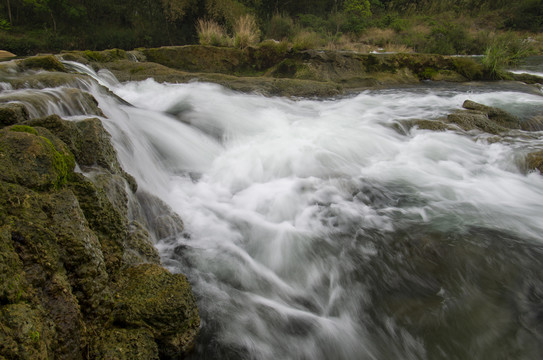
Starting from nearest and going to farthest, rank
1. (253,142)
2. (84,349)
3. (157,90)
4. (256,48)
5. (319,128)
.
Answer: (84,349) < (253,142) < (319,128) < (157,90) < (256,48)

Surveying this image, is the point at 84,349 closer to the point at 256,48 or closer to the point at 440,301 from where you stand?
the point at 440,301

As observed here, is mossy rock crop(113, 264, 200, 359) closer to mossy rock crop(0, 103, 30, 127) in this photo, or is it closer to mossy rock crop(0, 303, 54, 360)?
mossy rock crop(0, 303, 54, 360)

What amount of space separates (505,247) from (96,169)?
4.20 meters

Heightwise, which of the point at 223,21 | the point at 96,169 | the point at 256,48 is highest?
the point at 223,21

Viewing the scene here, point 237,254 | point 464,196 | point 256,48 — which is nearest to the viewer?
point 237,254

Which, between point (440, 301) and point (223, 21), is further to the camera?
point (223, 21)

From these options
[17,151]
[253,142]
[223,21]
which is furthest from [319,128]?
[223,21]

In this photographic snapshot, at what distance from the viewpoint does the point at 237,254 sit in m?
3.20

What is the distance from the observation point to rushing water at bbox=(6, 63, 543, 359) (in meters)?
2.41

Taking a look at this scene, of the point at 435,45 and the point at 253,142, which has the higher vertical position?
the point at 435,45

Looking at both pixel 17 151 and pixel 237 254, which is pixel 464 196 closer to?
pixel 237 254

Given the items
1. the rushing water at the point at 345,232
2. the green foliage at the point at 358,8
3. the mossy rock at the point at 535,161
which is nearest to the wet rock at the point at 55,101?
the rushing water at the point at 345,232

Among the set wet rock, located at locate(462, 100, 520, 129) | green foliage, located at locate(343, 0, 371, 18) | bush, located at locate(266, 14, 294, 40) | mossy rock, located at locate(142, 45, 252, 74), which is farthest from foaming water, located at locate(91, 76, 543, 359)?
green foliage, located at locate(343, 0, 371, 18)

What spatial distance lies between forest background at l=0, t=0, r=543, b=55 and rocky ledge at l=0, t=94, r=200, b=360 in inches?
750
